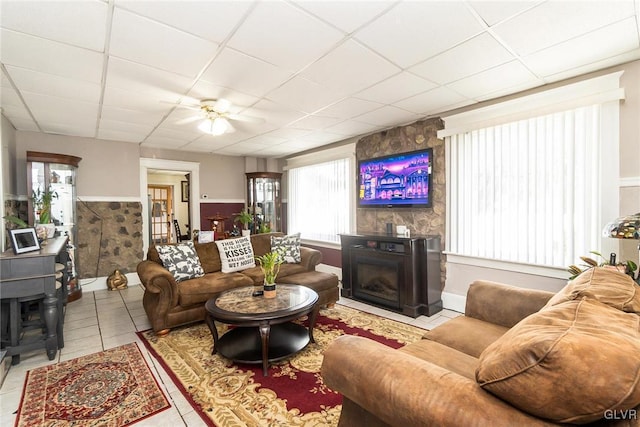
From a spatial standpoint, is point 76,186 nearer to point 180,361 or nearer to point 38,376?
point 38,376

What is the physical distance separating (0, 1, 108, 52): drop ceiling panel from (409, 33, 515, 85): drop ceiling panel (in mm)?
2242

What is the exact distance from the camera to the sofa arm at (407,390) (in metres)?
0.89

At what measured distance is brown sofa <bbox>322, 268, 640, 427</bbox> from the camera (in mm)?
760

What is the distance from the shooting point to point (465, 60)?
2.31 meters

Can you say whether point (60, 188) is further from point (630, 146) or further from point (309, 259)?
point (630, 146)

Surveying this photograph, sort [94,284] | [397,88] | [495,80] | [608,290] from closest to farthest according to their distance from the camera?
[608,290]
[495,80]
[397,88]
[94,284]

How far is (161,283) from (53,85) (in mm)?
2097

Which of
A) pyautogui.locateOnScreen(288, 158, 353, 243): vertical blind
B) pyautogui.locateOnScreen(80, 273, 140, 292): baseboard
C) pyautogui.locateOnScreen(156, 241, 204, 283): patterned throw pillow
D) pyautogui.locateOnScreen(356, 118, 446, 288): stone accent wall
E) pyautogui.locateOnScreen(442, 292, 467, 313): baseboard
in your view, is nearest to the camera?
pyautogui.locateOnScreen(156, 241, 204, 283): patterned throw pillow

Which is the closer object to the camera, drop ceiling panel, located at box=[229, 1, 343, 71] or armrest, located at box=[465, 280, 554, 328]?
drop ceiling panel, located at box=[229, 1, 343, 71]

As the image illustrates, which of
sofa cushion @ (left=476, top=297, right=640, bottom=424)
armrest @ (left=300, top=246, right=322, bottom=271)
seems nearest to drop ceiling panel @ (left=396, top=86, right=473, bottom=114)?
armrest @ (left=300, top=246, right=322, bottom=271)

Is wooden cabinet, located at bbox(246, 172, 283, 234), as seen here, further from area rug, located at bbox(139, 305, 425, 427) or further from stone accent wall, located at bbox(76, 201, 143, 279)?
area rug, located at bbox(139, 305, 425, 427)

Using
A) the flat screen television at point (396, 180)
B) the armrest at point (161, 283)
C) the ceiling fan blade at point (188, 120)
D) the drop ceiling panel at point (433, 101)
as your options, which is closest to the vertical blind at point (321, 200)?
the flat screen television at point (396, 180)

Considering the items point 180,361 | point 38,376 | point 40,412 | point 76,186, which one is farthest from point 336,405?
point 76,186

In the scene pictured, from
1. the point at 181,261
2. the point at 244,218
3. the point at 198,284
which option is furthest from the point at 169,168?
the point at 198,284
